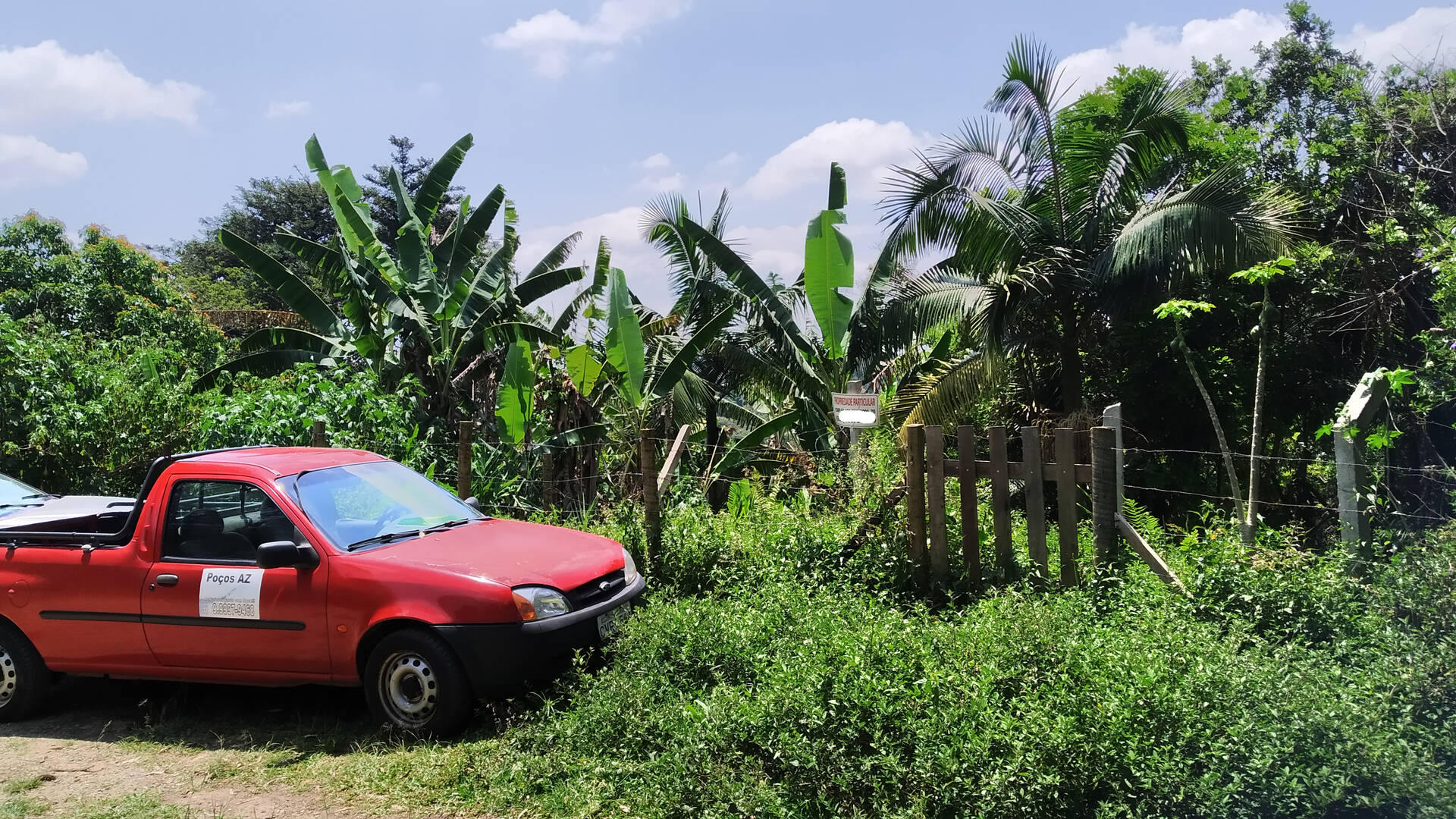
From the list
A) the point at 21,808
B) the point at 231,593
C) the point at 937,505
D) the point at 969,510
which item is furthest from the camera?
the point at 937,505

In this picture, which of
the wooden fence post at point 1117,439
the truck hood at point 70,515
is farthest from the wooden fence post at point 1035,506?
the truck hood at point 70,515

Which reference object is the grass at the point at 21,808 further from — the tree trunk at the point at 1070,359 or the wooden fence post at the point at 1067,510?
the tree trunk at the point at 1070,359

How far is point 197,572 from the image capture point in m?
5.73

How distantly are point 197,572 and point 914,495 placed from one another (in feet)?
15.8

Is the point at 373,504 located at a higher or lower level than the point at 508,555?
higher

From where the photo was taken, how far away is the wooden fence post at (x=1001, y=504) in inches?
249

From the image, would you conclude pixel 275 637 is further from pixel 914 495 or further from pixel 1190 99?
pixel 1190 99

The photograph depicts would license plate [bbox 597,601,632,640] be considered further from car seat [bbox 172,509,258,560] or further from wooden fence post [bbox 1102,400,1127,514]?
wooden fence post [bbox 1102,400,1127,514]

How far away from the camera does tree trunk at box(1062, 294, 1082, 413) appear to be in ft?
42.1

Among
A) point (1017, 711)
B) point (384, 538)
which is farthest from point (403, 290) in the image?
point (1017, 711)

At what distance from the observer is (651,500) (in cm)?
752

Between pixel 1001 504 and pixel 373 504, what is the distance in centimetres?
430

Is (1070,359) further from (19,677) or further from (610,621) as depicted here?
(19,677)

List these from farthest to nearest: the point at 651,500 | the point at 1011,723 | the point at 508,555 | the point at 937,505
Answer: the point at 651,500 < the point at 937,505 < the point at 508,555 < the point at 1011,723
